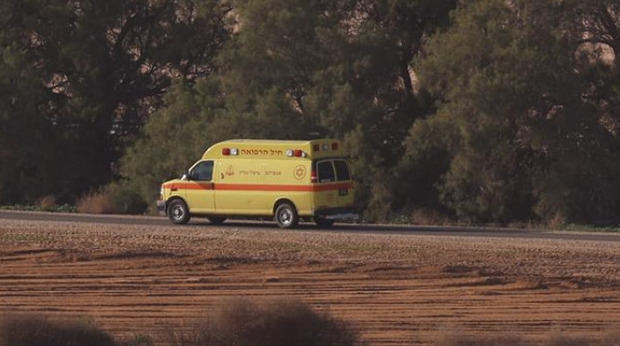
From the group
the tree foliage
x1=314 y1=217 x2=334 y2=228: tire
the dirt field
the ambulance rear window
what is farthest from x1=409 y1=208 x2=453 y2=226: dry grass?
the dirt field

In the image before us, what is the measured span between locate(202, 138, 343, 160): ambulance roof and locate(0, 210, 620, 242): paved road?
201 centimetres

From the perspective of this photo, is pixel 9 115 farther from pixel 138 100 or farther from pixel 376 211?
pixel 376 211

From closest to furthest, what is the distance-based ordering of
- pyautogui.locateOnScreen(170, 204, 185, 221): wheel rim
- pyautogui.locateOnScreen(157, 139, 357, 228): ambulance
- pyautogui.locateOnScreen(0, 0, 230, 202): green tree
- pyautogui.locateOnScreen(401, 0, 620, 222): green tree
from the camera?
pyautogui.locateOnScreen(157, 139, 357, 228): ambulance
pyautogui.locateOnScreen(170, 204, 185, 221): wheel rim
pyautogui.locateOnScreen(401, 0, 620, 222): green tree
pyautogui.locateOnScreen(0, 0, 230, 202): green tree

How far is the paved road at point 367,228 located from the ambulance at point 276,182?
2.09 feet

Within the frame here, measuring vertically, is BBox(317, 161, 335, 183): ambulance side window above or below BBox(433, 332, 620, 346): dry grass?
above

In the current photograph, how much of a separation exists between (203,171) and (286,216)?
2437 millimetres

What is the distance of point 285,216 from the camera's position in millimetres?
39125

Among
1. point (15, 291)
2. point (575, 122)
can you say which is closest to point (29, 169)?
point (575, 122)

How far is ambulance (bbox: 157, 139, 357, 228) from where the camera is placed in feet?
126

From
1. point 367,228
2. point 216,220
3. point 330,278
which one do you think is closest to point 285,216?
point 367,228

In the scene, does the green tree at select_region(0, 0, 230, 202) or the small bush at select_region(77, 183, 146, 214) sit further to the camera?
the green tree at select_region(0, 0, 230, 202)

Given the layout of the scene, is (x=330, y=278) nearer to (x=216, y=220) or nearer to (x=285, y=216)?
(x=285, y=216)

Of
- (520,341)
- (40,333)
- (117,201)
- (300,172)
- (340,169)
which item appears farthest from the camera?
(117,201)

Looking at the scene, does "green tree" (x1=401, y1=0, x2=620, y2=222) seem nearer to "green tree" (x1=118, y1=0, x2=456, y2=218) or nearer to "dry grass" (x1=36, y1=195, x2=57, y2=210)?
"green tree" (x1=118, y1=0, x2=456, y2=218)
